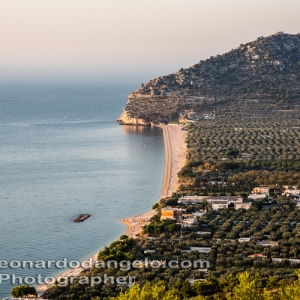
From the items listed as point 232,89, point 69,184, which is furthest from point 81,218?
point 232,89

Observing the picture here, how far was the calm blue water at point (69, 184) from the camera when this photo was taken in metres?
28.8

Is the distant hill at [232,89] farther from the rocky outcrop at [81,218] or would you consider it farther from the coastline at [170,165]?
the rocky outcrop at [81,218]

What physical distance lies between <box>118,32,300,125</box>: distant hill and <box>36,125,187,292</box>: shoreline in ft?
19.7

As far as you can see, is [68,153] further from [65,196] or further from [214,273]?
[214,273]

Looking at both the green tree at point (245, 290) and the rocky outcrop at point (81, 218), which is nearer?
the green tree at point (245, 290)

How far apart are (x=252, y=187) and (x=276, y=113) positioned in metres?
35.9

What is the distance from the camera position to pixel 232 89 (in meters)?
80.0

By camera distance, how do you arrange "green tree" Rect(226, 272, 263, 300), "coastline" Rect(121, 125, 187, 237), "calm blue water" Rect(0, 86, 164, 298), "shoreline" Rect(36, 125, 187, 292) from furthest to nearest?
"coastline" Rect(121, 125, 187, 237) → "calm blue water" Rect(0, 86, 164, 298) → "shoreline" Rect(36, 125, 187, 292) → "green tree" Rect(226, 272, 263, 300)

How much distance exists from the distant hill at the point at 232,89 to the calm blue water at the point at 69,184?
5564mm

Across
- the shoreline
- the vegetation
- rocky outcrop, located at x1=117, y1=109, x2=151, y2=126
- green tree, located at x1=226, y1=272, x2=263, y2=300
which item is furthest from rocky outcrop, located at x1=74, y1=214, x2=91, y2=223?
rocky outcrop, located at x1=117, y1=109, x2=151, y2=126

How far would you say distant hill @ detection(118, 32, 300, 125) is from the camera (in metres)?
73.9

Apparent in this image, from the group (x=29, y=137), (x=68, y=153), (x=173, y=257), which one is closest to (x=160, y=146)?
(x=68, y=153)

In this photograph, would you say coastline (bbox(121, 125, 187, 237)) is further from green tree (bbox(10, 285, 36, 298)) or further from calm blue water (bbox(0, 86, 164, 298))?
green tree (bbox(10, 285, 36, 298))

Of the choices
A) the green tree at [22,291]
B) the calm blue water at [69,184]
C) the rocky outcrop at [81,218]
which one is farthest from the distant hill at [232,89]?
the green tree at [22,291]
